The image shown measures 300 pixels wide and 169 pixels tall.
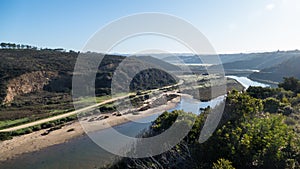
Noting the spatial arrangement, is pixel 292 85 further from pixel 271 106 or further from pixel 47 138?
pixel 47 138

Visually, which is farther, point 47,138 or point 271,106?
point 47,138

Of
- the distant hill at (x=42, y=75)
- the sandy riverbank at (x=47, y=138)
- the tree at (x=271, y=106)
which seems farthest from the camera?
the distant hill at (x=42, y=75)

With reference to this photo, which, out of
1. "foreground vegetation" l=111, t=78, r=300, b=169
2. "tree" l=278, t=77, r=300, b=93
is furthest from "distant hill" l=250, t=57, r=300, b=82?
"foreground vegetation" l=111, t=78, r=300, b=169

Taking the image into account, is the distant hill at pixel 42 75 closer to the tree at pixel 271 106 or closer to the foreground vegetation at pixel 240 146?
the tree at pixel 271 106

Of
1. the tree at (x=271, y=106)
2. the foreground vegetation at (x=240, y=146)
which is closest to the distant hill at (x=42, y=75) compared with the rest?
the tree at (x=271, y=106)

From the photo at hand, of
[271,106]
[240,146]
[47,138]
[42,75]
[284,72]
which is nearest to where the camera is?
[240,146]

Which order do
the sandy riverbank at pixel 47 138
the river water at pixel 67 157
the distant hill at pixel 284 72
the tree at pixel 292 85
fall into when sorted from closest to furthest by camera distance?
the river water at pixel 67 157 < the sandy riverbank at pixel 47 138 < the tree at pixel 292 85 < the distant hill at pixel 284 72

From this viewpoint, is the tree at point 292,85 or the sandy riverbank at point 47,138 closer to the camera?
the sandy riverbank at point 47,138

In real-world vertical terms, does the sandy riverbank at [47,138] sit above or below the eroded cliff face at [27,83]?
below

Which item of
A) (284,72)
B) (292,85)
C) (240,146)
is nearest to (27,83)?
(292,85)
